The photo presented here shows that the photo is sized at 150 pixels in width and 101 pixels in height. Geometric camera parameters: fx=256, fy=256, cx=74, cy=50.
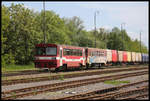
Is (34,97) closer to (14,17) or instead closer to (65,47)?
(65,47)

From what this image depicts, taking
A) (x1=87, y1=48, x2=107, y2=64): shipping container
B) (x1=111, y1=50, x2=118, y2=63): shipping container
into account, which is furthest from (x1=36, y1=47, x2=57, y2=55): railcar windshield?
(x1=111, y1=50, x2=118, y2=63): shipping container

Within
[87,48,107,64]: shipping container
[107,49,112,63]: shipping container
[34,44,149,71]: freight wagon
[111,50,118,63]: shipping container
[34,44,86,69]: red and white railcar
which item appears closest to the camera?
[34,44,86,69]: red and white railcar

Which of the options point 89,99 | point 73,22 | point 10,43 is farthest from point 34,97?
point 73,22

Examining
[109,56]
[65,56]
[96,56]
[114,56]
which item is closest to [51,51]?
[65,56]

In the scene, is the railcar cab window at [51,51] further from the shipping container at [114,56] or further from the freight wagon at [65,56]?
the shipping container at [114,56]

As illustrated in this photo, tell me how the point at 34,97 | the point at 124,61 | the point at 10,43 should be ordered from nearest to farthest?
the point at 34,97 → the point at 10,43 → the point at 124,61

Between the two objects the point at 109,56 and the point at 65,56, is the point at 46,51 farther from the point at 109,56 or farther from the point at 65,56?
the point at 109,56

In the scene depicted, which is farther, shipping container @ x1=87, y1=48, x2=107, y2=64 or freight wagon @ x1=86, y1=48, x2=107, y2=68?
shipping container @ x1=87, y1=48, x2=107, y2=64

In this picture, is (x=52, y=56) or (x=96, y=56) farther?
(x=96, y=56)

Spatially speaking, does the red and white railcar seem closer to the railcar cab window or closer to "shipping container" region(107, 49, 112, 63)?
the railcar cab window

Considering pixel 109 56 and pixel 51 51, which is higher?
pixel 51 51

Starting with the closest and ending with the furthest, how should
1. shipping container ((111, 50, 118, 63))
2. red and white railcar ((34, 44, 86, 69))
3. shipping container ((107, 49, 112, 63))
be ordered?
red and white railcar ((34, 44, 86, 69)) → shipping container ((107, 49, 112, 63)) → shipping container ((111, 50, 118, 63))

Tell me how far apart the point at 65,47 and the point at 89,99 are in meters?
15.0

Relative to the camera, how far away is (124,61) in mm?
44906
